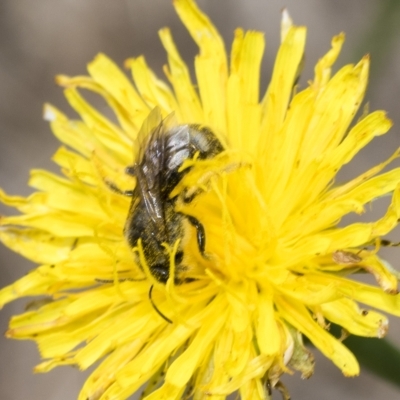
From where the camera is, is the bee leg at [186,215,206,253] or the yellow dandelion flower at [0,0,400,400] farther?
the bee leg at [186,215,206,253]

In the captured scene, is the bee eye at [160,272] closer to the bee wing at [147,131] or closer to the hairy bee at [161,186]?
the hairy bee at [161,186]

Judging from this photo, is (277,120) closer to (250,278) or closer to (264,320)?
(250,278)

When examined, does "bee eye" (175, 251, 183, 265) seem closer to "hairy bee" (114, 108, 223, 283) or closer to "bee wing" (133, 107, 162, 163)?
"hairy bee" (114, 108, 223, 283)

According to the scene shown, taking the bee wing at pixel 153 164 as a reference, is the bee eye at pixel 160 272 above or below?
below

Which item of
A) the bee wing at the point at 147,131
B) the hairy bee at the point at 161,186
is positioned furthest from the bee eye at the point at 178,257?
the bee wing at the point at 147,131

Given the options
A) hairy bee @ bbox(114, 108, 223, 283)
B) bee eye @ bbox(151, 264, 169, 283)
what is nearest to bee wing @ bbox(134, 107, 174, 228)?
hairy bee @ bbox(114, 108, 223, 283)

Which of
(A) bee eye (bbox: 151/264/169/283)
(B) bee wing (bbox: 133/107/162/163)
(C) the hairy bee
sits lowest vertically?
(A) bee eye (bbox: 151/264/169/283)

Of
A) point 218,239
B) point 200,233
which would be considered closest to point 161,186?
point 200,233

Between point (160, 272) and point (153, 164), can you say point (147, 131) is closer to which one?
point (153, 164)

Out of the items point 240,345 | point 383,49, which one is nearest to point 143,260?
point 240,345
